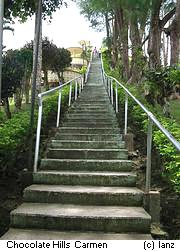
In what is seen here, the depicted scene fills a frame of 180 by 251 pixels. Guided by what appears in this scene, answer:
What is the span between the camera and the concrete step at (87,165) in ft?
16.7

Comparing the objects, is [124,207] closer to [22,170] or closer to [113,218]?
[113,218]

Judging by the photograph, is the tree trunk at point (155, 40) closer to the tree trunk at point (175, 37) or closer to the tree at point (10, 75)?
the tree trunk at point (175, 37)

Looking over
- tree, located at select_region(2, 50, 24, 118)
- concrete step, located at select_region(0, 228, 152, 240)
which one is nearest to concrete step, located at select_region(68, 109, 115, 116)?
concrete step, located at select_region(0, 228, 152, 240)

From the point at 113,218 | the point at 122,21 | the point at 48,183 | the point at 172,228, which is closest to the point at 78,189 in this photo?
the point at 48,183

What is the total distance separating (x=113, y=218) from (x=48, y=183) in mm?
1286

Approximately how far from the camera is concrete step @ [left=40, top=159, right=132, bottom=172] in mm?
5094

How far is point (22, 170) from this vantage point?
4996mm

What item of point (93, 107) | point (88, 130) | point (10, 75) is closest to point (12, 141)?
point (88, 130)

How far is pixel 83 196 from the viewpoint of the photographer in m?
4.25

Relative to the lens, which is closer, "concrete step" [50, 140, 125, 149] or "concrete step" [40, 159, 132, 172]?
"concrete step" [40, 159, 132, 172]

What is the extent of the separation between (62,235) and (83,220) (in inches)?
10.6

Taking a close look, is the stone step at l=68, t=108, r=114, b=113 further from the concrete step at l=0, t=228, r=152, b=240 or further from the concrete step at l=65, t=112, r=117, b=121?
the concrete step at l=0, t=228, r=152, b=240

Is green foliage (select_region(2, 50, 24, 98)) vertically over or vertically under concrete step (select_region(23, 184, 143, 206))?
over

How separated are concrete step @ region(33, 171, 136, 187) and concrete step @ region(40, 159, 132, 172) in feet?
1.01
